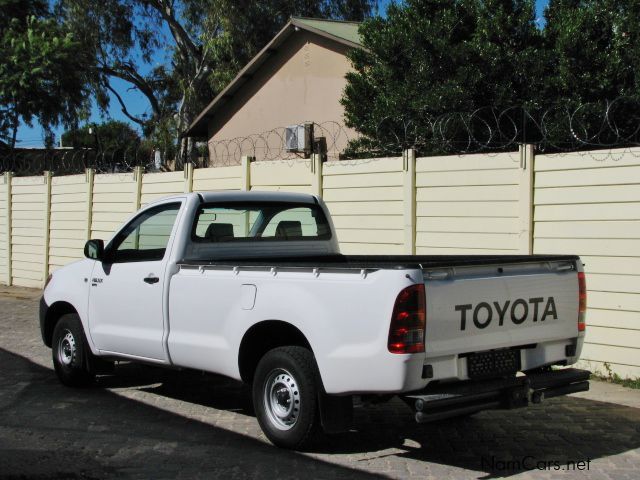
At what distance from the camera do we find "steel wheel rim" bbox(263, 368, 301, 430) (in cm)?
571

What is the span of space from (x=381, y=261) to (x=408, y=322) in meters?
2.31

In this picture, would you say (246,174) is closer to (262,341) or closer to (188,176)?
(188,176)

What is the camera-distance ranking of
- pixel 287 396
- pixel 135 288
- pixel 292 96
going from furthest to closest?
pixel 292 96 → pixel 135 288 → pixel 287 396

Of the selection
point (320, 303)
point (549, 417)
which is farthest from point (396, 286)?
point (549, 417)

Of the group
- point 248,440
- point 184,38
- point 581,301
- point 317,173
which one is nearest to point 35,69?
point 184,38

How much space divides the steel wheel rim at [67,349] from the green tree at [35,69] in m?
22.3

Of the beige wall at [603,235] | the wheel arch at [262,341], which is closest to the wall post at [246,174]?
the beige wall at [603,235]

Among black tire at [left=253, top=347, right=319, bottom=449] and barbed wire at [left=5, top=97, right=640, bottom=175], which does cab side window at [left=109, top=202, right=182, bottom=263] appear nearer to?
black tire at [left=253, top=347, right=319, bottom=449]

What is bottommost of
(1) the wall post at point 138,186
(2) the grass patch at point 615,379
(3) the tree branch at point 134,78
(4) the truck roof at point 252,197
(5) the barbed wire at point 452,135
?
(2) the grass patch at point 615,379

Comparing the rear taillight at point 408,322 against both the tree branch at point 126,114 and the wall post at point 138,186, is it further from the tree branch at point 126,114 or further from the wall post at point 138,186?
the tree branch at point 126,114

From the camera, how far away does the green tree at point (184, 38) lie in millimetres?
32031

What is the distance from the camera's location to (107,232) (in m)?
15.1

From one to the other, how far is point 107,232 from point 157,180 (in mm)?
1807

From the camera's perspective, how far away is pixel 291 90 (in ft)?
78.1
